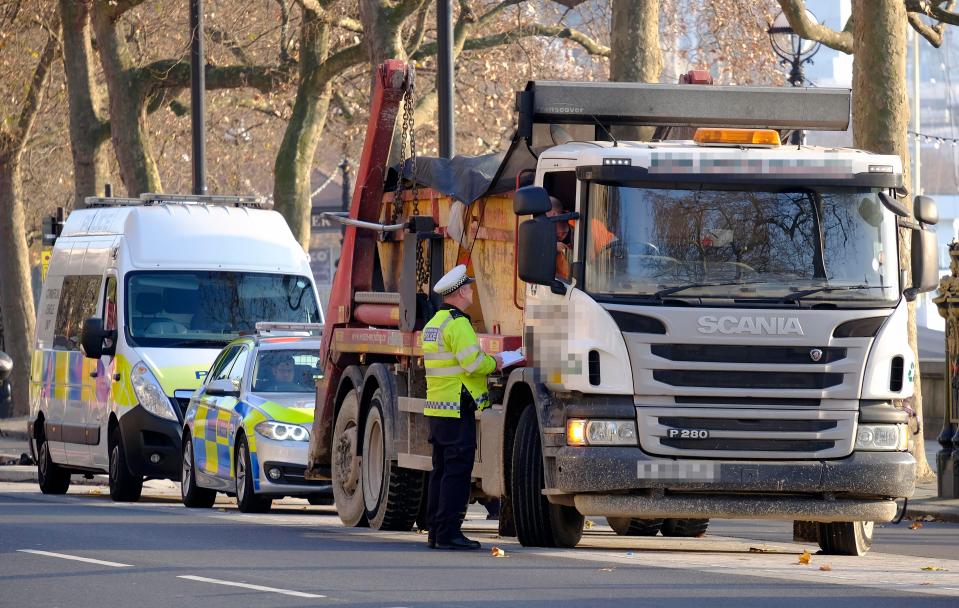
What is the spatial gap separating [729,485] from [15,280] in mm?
25981

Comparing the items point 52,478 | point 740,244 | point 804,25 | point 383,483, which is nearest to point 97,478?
point 52,478

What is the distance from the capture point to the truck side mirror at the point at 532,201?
11945 mm

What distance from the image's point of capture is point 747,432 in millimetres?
12109

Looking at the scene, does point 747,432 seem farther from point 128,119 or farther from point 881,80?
point 128,119

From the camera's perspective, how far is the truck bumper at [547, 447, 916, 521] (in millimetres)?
11961

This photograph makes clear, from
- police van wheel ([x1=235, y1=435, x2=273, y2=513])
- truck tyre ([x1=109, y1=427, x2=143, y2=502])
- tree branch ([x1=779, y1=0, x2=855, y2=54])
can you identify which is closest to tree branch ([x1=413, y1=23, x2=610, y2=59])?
tree branch ([x1=779, y1=0, x2=855, y2=54])

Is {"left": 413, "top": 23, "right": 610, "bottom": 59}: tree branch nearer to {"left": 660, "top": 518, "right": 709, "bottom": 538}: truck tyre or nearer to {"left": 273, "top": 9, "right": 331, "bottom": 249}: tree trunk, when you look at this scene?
{"left": 273, "top": 9, "right": 331, "bottom": 249}: tree trunk

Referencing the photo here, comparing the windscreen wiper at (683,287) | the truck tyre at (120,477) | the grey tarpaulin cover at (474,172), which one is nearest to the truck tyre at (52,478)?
the truck tyre at (120,477)

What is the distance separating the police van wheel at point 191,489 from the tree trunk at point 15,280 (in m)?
18.5

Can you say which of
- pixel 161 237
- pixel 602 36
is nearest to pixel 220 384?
pixel 161 237

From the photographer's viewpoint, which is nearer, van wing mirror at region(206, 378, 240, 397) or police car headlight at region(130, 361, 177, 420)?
van wing mirror at region(206, 378, 240, 397)

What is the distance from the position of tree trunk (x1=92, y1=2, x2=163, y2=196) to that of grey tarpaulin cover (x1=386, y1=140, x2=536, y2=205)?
14.9m

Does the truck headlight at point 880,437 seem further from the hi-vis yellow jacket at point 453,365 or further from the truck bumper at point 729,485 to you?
the hi-vis yellow jacket at point 453,365

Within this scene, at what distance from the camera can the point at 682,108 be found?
13391 mm
